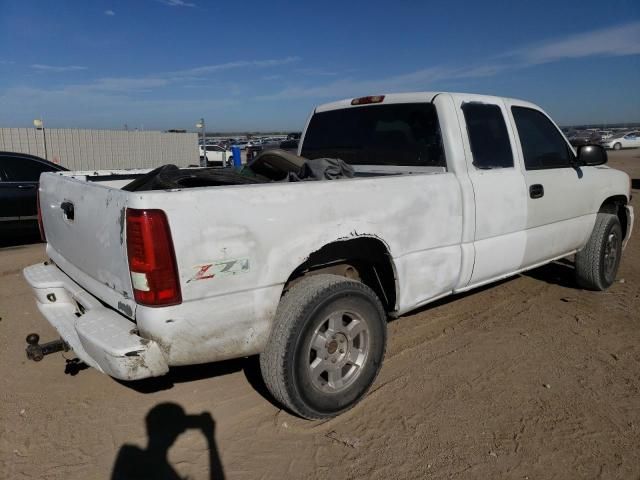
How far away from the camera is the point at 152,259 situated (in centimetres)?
231

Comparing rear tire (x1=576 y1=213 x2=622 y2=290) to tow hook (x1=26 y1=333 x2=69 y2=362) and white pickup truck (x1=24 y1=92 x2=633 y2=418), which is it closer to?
white pickup truck (x1=24 y1=92 x2=633 y2=418)

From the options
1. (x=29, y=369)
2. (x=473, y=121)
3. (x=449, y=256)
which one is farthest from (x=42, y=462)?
(x=473, y=121)

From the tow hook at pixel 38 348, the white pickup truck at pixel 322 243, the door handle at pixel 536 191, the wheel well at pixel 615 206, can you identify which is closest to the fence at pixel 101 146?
the white pickup truck at pixel 322 243

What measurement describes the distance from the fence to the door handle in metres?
18.8

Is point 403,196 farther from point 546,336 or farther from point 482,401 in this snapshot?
point 546,336

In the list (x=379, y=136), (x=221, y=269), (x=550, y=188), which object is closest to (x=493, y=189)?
(x=550, y=188)

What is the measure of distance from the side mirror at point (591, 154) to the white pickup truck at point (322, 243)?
16 mm

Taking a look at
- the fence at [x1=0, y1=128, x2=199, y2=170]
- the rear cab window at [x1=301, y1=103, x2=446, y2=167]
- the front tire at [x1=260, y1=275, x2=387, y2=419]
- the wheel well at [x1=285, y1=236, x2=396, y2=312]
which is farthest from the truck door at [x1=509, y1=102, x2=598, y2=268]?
the fence at [x1=0, y1=128, x2=199, y2=170]

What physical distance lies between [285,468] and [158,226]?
4.66 ft

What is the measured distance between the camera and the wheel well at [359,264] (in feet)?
10.3

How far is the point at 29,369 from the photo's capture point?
3.69 m

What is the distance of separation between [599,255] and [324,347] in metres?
3.63

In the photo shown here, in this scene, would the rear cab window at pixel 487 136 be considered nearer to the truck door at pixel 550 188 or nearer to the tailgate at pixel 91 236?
the truck door at pixel 550 188

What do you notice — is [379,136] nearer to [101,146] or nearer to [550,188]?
[550,188]
